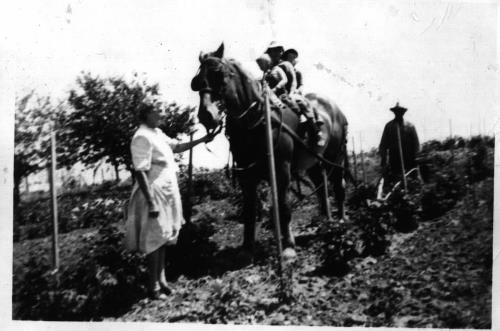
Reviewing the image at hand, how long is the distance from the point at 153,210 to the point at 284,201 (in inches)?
62.4

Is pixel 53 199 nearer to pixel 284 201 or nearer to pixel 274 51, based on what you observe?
pixel 284 201

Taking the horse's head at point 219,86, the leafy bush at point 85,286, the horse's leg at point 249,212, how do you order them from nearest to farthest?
the horse's head at point 219,86 < the leafy bush at point 85,286 < the horse's leg at point 249,212

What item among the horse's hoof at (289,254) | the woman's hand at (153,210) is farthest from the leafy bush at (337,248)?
the woman's hand at (153,210)

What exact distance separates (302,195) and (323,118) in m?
1.04

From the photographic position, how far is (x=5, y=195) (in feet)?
24.9

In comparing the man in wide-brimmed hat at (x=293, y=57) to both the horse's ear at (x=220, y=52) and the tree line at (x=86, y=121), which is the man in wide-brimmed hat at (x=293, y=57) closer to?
the horse's ear at (x=220, y=52)

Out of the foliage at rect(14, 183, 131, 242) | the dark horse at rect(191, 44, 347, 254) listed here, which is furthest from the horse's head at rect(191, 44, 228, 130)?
the foliage at rect(14, 183, 131, 242)

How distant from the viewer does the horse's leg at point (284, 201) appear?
7.25 m

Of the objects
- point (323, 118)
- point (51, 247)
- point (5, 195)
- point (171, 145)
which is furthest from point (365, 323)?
point (5, 195)

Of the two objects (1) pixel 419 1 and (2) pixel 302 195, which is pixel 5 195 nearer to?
(2) pixel 302 195

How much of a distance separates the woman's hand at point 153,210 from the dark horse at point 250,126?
1.11 m

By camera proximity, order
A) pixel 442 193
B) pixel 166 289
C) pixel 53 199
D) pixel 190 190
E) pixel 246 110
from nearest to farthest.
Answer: pixel 246 110
pixel 166 289
pixel 53 199
pixel 442 193
pixel 190 190

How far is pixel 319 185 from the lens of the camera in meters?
7.91

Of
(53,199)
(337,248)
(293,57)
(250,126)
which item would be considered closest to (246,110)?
(250,126)
